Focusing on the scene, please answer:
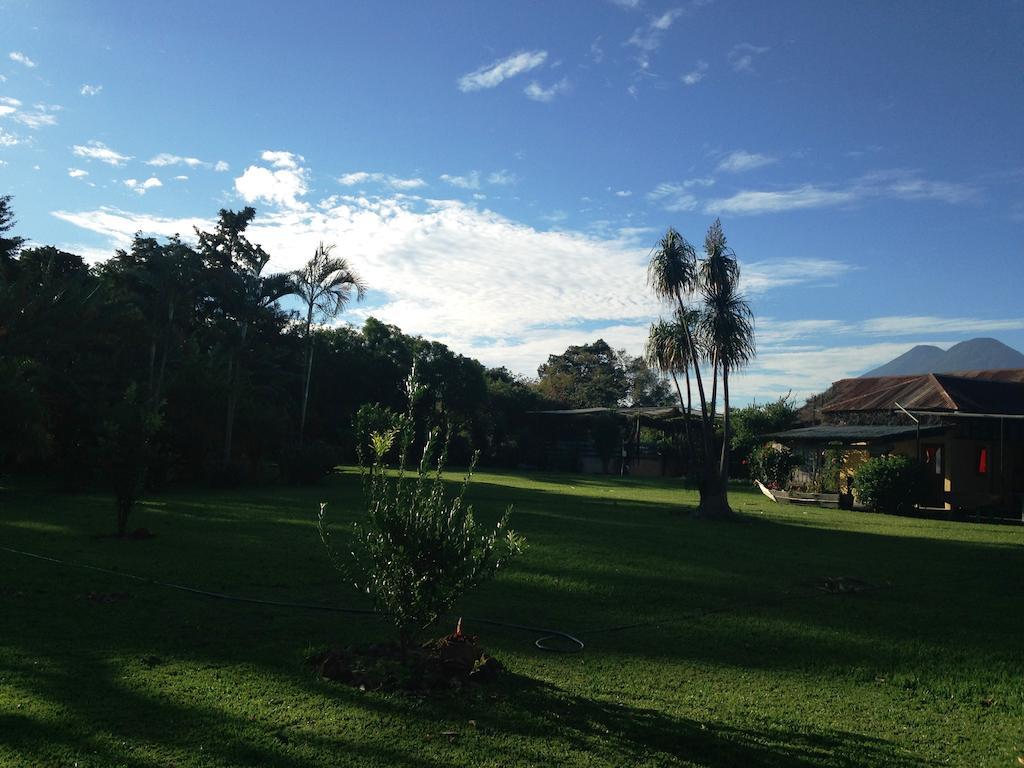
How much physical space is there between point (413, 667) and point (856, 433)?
1003 inches

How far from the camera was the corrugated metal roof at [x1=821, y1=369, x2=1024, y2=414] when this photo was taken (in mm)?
27938

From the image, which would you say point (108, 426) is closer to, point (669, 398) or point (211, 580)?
point (211, 580)

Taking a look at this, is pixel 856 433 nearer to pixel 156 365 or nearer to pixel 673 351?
pixel 673 351

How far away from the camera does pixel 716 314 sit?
20219mm

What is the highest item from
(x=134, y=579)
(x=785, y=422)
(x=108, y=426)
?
(x=785, y=422)

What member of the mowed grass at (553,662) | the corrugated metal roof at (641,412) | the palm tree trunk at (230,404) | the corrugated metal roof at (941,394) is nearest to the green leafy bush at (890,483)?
the corrugated metal roof at (941,394)

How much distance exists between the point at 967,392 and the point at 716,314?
48.9 ft

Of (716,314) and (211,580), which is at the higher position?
(716,314)

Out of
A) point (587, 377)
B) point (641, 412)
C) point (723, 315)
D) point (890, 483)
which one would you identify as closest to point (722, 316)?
point (723, 315)

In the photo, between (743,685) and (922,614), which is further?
(922,614)

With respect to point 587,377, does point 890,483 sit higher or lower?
lower

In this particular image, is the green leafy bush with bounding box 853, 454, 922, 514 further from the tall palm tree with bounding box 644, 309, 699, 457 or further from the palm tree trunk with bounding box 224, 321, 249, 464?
the palm tree trunk with bounding box 224, 321, 249, 464

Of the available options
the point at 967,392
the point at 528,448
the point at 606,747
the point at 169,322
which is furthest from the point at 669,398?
the point at 606,747

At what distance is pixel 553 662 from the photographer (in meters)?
6.57
